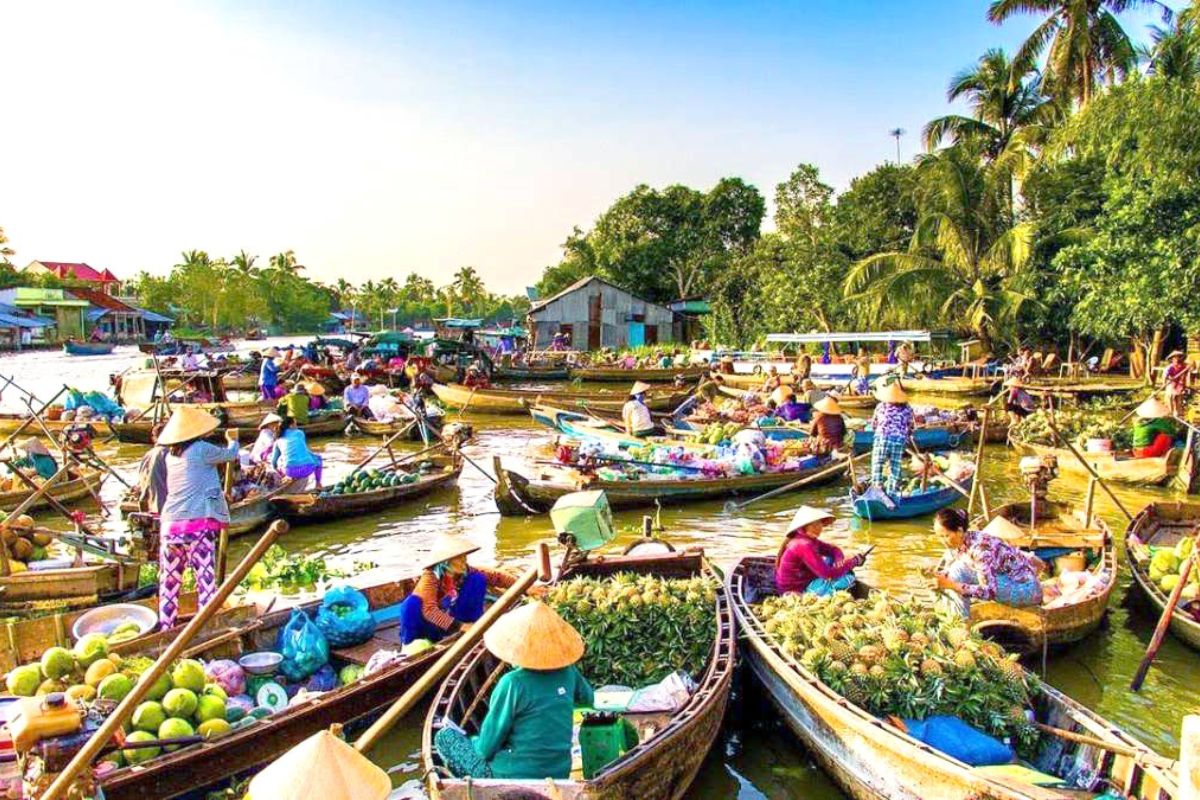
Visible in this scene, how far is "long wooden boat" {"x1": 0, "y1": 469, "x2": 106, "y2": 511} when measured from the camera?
1075 cm

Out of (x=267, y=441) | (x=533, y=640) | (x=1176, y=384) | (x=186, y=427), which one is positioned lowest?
(x=267, y=441)

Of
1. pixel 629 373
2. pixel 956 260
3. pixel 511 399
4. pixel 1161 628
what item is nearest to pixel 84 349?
pixel 629 373

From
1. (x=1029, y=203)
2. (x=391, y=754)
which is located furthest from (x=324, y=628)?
(x=1029, y=203)

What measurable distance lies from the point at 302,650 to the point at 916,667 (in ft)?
13.5

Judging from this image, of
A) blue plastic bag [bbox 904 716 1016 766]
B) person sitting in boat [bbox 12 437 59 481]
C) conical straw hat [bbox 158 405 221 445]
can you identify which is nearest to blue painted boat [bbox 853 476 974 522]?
blue plastic bag [bbox 904 716 1016 766]

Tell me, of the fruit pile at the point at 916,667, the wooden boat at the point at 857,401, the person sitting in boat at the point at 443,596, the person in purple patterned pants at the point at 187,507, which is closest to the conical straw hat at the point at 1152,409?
the wooden boat at the point at 857,401

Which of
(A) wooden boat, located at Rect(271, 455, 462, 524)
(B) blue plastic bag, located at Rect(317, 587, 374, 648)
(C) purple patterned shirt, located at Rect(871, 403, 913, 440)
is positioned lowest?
(A) wooden boat, located at Rect(271, 455, 462, 524)

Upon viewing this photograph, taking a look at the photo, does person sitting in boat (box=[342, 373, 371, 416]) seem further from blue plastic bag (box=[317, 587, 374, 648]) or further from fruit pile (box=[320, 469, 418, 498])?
blue plastic bag (box=[317, 587, 374, 648])

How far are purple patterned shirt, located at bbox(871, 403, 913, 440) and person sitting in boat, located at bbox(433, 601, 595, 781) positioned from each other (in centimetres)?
815

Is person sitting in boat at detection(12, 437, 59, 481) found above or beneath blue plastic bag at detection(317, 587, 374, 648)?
above

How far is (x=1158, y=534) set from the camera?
9648 mm

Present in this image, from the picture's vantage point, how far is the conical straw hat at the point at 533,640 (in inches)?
159

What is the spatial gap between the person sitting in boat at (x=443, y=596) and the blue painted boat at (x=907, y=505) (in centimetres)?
701

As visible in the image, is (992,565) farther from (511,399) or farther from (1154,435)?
(511,399)
